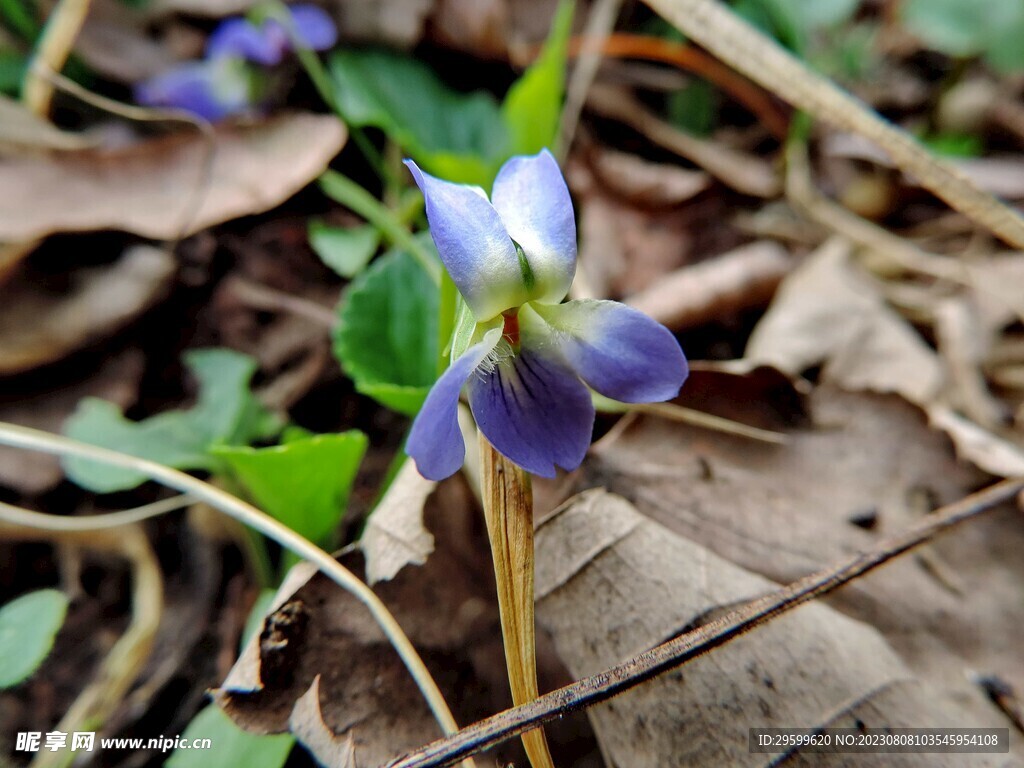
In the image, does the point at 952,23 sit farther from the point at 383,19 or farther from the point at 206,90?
the point at 206,90

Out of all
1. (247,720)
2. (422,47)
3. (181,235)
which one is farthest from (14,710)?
(422,47)

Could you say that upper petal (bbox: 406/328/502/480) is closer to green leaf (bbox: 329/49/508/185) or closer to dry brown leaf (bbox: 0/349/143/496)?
dry brown leaf (bbox: 0/349/143/496)

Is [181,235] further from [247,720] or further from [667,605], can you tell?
[667,605]

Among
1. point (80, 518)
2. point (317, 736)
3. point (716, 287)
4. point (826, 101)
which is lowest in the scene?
point (80, 518)

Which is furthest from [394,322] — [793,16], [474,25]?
[793,16]

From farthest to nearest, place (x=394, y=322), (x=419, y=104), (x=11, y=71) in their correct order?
(x=419, y=104) < (x=11, y=71) < (x=394, y=322)

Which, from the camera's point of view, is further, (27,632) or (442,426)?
(27,632)
